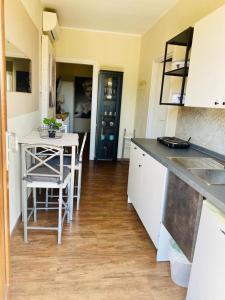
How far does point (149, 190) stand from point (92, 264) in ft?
2.71

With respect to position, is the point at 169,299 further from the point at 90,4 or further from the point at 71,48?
the point at 71,48

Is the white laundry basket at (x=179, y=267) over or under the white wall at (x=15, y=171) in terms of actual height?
under

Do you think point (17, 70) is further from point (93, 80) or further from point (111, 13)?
point (93, 80)

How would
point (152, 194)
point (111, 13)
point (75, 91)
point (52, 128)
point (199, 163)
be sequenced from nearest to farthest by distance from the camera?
point (199, 163)
point (152, 194)
point (52, 128)
point (111, 13)
point (75, 91)

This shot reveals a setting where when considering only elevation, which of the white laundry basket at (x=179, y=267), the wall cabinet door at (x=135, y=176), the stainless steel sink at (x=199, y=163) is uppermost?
the stainless steel sink at (x=199, y=163)

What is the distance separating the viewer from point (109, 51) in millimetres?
4711

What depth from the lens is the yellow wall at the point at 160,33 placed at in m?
2.50

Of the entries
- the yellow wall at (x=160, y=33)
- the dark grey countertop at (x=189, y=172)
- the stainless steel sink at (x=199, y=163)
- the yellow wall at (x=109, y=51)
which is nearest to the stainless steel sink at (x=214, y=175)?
the stainless steel sink at (x=199, y=163)

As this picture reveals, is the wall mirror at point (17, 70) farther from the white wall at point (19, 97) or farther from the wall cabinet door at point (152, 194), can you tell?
the wall cabinet door at point (152, 194)

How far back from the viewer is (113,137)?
5.00 meters

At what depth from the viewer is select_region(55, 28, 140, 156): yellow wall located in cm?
454

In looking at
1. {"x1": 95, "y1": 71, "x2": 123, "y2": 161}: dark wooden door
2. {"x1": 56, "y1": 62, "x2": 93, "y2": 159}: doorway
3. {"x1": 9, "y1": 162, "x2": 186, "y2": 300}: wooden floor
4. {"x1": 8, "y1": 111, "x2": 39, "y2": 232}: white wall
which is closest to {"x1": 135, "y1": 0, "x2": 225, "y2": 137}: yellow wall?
{"x1": 95, "y1": 71, "x2": 123, "y2": 161}: dark wooden door

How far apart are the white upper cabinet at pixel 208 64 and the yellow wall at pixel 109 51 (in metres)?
2.93

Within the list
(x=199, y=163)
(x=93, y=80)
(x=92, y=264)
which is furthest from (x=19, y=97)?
(x=93, y=80)
